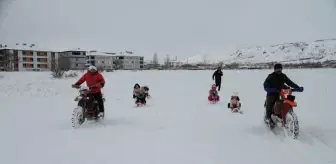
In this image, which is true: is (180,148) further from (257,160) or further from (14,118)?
(14,118)

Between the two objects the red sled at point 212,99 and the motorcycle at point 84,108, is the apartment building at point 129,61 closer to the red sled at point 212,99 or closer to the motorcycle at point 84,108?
the red sled at point 212,99

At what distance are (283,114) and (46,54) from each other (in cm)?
9418

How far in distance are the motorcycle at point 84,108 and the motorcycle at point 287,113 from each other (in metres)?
5.18

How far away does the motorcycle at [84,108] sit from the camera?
7.02 meters

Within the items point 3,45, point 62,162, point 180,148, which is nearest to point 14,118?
point 62,162

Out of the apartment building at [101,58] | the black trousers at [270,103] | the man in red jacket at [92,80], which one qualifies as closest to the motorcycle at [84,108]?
the man in red jacket at [92,80]

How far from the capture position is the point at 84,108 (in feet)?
23.8

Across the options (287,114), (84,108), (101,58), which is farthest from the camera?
(101,58)

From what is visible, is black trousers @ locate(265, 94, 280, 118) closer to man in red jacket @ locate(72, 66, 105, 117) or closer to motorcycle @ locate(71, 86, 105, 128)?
man in red jacket @ locate(72, 66, 105, 117)

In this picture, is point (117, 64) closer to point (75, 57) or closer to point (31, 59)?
point (75, 57)

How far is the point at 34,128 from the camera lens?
275 inches

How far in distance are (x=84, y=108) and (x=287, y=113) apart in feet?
18.4

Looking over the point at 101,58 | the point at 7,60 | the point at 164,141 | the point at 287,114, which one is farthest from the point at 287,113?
the point at 101,58

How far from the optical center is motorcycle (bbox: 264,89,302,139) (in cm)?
566
